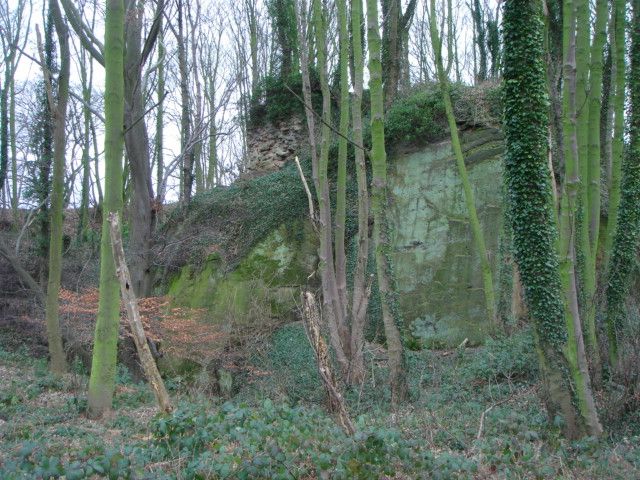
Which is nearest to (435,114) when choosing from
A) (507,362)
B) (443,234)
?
(443,234)

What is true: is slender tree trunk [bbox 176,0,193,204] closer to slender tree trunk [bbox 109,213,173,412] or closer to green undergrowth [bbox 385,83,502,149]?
green undergrowth [bbox 385,83,502,149]

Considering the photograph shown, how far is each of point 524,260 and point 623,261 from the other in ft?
9.75

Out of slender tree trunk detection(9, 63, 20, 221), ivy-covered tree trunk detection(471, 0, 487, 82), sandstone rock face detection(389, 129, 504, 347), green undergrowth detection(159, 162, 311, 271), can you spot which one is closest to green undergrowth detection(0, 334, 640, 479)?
sandstone rock face detection(389, 129, 504, 347)

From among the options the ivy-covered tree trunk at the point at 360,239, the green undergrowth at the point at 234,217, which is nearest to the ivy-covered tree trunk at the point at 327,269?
the ivy-covered tree trunk at the point at 360,239

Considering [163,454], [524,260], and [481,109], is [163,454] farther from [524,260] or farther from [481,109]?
[481,109]

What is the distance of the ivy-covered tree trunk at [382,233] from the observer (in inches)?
414

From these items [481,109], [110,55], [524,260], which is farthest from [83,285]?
[524,260]

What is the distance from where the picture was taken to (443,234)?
654 inches

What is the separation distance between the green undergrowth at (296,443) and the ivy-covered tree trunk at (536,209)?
0.48 m

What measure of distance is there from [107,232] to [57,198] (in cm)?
449

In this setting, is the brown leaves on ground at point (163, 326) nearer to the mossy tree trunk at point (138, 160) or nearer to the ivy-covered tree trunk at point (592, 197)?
the mossy tree trunk at point (138, 160)

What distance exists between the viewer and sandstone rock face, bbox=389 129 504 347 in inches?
617

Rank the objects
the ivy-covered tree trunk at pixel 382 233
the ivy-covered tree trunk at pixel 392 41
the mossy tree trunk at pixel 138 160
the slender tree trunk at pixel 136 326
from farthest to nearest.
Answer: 1. the ivy-covered tree trunk at pixel 392 41
2. the mossy tree trunk at pixel 138 160
3. the ivy-covered tree trunk at pixel 382 233
4. the slender tree trunk at pixel 136 326

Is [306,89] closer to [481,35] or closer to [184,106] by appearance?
[184,106]
